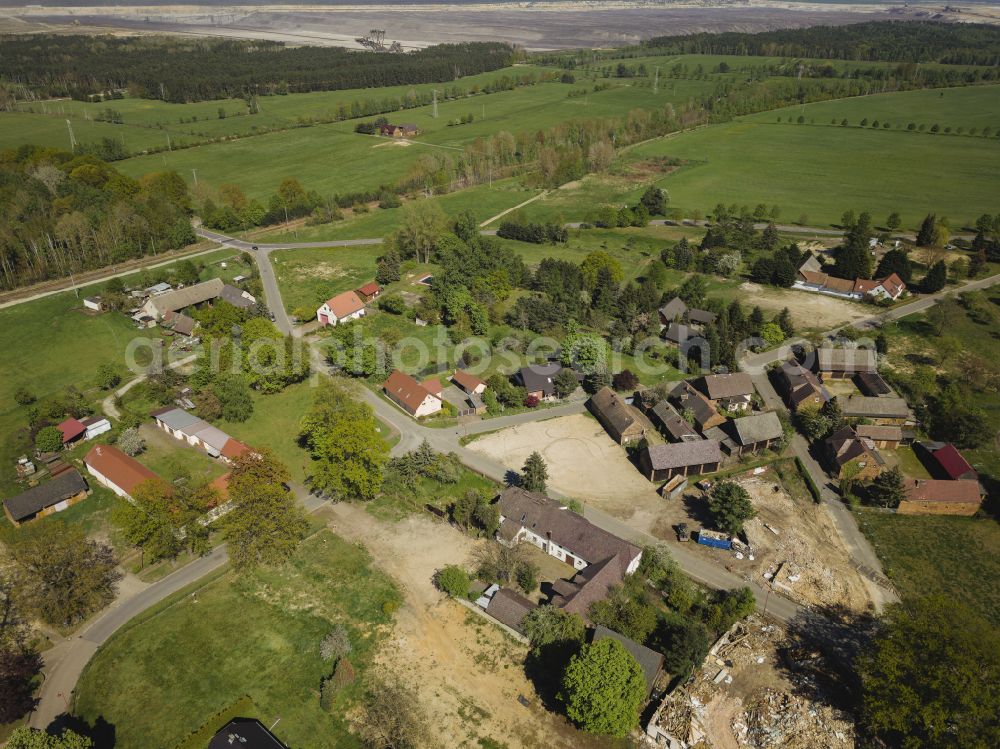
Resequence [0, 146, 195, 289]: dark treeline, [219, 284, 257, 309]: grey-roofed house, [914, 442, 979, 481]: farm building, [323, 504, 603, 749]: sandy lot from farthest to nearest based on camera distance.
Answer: [0, 146, 195, 289]: dark treeline
[219, 284, 257, 309]: grey-roofed house
[914, 442, 979, 481]: farm building
[323, 504, 603, 749]: sandy lot

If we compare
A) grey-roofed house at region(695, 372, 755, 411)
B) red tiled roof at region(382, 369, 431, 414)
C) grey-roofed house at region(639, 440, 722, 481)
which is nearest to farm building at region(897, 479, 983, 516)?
grey-roofed house at region(639, 440, 722, 481)

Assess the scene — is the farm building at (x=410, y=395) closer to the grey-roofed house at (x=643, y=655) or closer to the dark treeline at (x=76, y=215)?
the grey-roofed house at (x=643, y=655)

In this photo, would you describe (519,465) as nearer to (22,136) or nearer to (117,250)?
(117,250)

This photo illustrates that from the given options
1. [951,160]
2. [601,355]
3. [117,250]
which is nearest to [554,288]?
[601,355]

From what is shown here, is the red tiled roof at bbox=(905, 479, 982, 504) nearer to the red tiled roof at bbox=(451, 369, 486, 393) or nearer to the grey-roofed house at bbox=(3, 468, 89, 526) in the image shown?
the red tiled roof at bbox=(451, 369, 486, 393)

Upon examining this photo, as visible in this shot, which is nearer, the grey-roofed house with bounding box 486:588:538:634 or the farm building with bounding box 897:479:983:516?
the grey-roofed house with bounding box 486:588:538:634

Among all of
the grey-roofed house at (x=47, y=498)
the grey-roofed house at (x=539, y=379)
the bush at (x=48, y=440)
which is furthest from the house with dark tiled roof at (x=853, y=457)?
the bush at (x=48, y=440)
